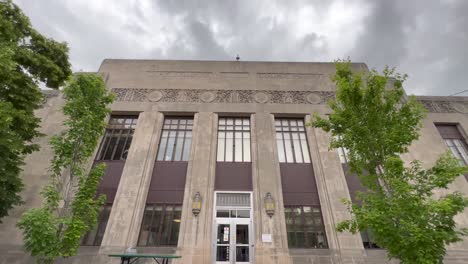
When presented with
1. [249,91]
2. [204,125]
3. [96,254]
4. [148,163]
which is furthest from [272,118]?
[96,254]

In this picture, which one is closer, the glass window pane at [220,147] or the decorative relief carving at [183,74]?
the glass window pane at [220,147]

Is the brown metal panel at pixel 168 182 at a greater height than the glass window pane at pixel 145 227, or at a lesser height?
greater

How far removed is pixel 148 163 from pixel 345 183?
1135 centimetres

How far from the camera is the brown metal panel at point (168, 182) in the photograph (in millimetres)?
12320


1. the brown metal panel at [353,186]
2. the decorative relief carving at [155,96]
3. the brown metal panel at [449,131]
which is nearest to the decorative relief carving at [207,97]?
the decorative relief carving at [155,96]

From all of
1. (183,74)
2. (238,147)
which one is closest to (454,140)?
(238,147)

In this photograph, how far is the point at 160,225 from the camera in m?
11.6

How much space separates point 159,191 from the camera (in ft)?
41.2

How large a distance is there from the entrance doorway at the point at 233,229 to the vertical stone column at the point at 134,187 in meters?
4.10

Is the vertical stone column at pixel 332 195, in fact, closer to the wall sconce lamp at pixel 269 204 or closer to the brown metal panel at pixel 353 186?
the brown metal panel at pixel 353 186

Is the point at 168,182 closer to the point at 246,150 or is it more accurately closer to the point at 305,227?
the point at 246,150

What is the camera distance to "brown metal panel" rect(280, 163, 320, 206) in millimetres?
12383

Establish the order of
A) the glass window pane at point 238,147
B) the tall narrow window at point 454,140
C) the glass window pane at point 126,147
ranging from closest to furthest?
the glass window pane at point 126,147
the glass window pane at point 238,147
the tall narrow window at point 454,140

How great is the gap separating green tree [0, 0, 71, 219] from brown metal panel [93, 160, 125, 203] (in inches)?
135
